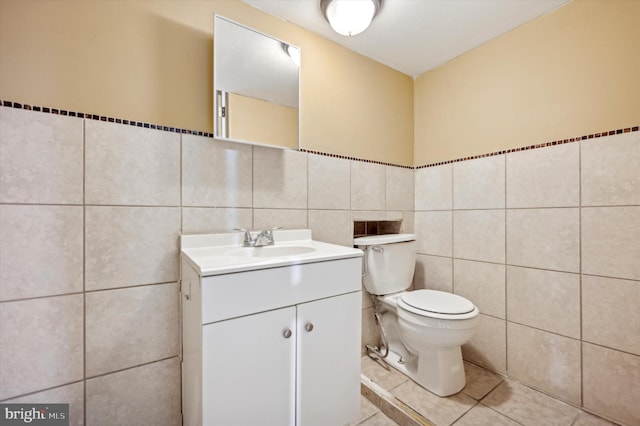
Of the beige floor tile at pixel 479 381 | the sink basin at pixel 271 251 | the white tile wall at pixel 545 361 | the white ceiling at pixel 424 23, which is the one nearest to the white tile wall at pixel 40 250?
the sink basin at pixel 271 251

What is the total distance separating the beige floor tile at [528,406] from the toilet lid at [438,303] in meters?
0.47

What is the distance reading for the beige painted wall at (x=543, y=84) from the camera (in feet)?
3.81

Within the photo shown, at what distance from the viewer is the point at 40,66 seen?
0.90m

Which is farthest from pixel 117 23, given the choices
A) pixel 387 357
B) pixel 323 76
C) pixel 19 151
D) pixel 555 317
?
pixel 555 317

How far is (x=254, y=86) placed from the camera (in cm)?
128

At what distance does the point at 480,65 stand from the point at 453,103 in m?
0.25

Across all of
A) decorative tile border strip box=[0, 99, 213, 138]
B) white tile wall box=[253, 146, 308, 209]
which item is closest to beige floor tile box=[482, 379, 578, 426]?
white tile wall box=[253, 146, 308, 209]

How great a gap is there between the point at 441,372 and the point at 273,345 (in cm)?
98

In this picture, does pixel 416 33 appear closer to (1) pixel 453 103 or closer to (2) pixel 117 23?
(1) pixel 453 103

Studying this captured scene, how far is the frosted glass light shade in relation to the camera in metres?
1.25

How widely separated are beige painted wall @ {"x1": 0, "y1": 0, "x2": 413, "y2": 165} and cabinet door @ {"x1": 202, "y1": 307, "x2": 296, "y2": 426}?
0.89 m

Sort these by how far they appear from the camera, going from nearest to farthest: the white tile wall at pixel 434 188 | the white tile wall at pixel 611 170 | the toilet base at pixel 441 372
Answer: the white tile wall at pixel 611 170 → the toilet base at pixel 441 372 → the white tile wall at pixel 434 188

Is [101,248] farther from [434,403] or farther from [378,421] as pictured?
[434,403]

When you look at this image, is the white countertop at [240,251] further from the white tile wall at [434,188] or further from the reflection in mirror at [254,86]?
the white tile wall at [434,188]
